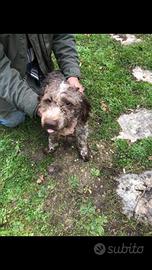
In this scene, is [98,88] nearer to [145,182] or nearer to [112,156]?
[112,156]

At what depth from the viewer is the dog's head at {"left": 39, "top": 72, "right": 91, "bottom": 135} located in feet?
16.2

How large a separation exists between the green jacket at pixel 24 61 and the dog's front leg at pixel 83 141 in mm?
725

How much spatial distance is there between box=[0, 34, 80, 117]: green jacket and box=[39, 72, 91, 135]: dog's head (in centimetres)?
21

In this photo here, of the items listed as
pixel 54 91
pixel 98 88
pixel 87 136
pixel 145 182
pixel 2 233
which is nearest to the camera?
pixel 54 91

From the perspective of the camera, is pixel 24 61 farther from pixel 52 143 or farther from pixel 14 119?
pixel 52 143

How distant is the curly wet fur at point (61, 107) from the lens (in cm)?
496

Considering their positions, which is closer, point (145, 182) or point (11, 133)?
point (145, 182)

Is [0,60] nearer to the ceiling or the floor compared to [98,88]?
nearer to the ceiling

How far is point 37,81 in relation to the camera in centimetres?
603

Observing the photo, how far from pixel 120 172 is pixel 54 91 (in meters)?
1.58

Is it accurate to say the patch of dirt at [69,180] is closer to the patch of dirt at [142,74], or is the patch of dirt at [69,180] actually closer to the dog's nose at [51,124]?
the dog's nose at [51,124]
